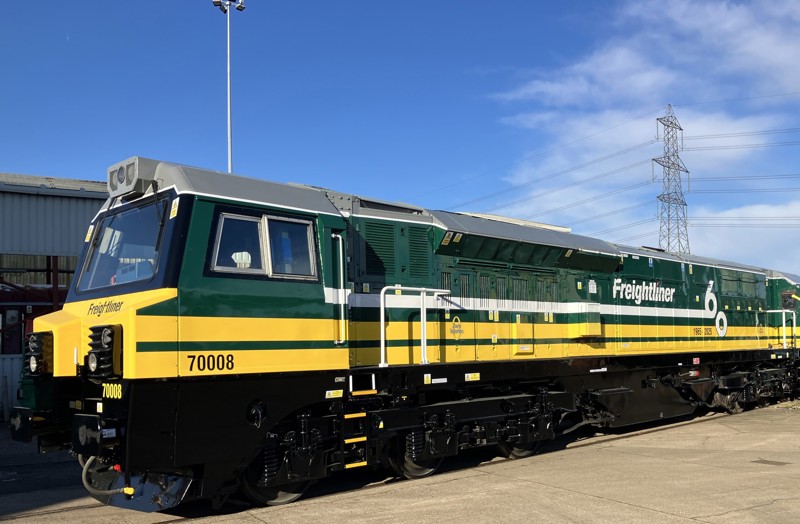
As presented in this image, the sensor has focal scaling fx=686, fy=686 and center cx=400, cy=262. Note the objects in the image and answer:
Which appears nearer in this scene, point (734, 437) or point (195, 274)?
point (195, 274)

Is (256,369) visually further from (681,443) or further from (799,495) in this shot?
(681,443)

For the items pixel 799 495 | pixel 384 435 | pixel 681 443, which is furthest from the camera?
pixel 681 443

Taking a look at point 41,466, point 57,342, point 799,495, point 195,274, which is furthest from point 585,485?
point 41,466

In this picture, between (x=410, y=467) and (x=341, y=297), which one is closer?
(x=341, y=297)

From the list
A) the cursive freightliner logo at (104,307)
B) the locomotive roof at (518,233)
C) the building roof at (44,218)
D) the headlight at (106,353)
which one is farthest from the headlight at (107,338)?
the building roof at (44,218)

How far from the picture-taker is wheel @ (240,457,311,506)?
7.06m

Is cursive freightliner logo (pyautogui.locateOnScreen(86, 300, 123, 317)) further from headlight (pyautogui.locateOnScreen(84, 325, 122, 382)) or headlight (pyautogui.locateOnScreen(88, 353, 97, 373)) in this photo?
headlight (pyautogui.locateOnScreen(88, 353, 97, 373))

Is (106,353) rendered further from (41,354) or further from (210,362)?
(41,354)

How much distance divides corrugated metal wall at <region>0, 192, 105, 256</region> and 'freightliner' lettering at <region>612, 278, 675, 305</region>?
43.9ft

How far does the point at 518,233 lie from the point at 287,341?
4.89 m

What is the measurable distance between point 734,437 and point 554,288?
4.52m

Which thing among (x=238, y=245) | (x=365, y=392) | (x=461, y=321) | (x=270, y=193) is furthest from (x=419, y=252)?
(x=238, y=245)

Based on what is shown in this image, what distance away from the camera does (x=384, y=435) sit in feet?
26.8

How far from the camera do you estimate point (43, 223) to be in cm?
1778
